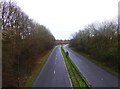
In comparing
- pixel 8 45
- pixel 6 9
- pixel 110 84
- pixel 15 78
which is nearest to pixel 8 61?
pixel 8 45

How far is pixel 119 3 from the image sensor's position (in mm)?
40344

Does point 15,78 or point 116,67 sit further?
point 116,67

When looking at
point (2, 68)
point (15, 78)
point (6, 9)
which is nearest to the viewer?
point (2, 68)

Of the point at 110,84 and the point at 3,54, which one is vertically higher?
the point at 3,54

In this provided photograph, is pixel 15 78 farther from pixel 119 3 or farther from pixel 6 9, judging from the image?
pixel 119 3

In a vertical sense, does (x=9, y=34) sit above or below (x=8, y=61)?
above

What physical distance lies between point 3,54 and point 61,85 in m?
7.52

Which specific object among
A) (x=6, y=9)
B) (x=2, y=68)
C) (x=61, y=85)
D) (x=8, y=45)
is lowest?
(x=61, y=85)

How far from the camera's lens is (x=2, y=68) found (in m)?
24.7

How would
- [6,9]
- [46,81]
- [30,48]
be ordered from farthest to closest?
[30,48], [6,9], [46,81]

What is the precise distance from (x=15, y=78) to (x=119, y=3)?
63.3 ft

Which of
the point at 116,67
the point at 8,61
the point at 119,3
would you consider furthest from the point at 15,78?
the point at 119,3

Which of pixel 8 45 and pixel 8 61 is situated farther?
pixel 8 45

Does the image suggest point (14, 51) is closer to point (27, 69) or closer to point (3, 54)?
point (3, 54)
